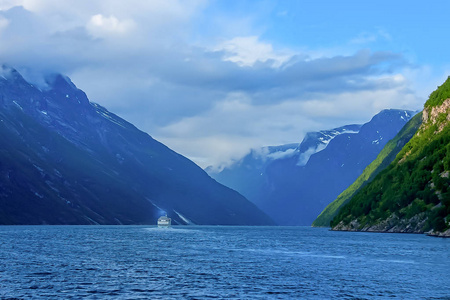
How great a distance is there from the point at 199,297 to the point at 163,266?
39.6 metres

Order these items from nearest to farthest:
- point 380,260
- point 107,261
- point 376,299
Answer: point 376,299 → point 107,261 → point 380,260

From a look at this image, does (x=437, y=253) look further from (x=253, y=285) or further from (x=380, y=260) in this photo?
(x=253, y=285)

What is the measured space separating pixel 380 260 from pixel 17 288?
260ft

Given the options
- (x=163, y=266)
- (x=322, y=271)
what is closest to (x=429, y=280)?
(x=322, y=271)

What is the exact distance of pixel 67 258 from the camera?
12231 centimetres

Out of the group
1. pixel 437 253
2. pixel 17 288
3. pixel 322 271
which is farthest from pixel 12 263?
pixel 437 253

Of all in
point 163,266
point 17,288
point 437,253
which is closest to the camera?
point 17,288

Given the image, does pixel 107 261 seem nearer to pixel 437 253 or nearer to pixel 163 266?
pixel 163 266

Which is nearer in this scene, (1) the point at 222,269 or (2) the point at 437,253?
(1) the point at 222,269

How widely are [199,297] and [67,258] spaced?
60846 millimetres

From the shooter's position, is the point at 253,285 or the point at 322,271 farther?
the point at 322,271

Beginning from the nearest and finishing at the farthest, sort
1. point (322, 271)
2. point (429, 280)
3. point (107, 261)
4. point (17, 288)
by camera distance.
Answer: point (17, 288) < point (429, 280) < point (322, 271) < point (107, 261)

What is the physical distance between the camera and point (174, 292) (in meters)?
74.2

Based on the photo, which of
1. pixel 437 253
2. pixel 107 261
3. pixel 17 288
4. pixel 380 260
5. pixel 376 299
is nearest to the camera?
pixel 376 299
